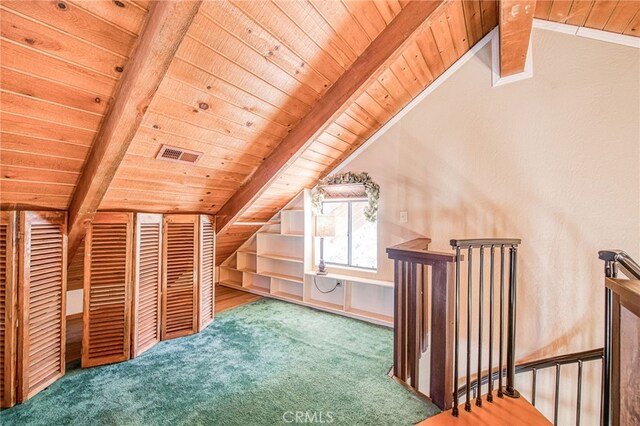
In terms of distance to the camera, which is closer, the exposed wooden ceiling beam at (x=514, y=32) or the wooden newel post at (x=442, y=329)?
the wooden newel post at (x=442, y=329)

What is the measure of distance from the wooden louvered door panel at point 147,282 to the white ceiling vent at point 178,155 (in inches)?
31.5

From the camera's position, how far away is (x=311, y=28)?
177 cm

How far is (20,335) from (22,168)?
4.04 ft

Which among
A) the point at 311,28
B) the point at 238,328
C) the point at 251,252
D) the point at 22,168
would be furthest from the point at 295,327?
the point at 311,28

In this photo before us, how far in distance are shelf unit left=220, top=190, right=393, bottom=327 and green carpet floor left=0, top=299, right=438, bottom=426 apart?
0.55 meters

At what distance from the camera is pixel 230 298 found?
14.7 ft

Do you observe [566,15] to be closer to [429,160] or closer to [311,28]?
[429,160]

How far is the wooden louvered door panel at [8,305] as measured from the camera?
194 centimetres

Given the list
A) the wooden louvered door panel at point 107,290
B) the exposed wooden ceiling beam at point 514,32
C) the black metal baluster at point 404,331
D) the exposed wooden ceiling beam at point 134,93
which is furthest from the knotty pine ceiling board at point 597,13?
the wooden louvered door panel at point 107,290

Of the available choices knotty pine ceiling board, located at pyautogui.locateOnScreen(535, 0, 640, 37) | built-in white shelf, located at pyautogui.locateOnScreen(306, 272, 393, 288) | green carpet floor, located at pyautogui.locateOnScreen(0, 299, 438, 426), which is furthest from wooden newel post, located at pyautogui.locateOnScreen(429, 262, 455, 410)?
knotty pine ceiling board, located at pyautogui.locateOnScreen(535, 0, 640, 37)

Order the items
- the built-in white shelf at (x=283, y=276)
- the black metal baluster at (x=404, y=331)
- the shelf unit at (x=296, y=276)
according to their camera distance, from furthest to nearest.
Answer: the built-in white shelf at (x=283, y=276) → the shelf unit at (x=296, y=276) → the black metal baluster at (x=404, y=331)

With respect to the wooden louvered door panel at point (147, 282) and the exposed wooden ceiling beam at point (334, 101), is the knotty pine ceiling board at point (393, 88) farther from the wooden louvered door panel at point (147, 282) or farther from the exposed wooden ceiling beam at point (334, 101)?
→ the wooden louvered door panel at point (147, 282)

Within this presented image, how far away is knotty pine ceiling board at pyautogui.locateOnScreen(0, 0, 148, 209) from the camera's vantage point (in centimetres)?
124

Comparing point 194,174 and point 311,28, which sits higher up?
point 311,28
